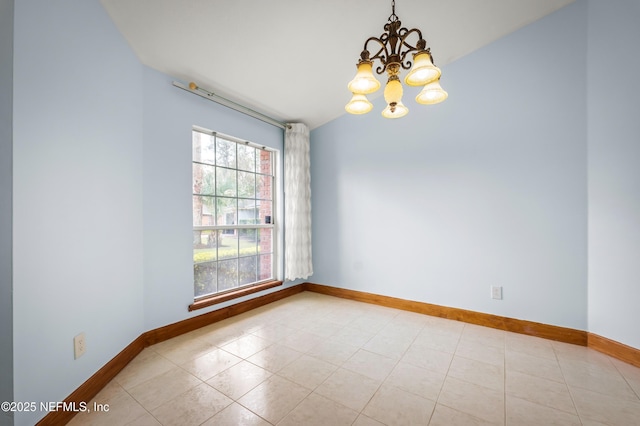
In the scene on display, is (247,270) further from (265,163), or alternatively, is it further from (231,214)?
(265,163)

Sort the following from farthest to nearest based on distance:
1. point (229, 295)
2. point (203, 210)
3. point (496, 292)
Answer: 1. point (229, 295)
2. point (203, 210)
3. point (496, 292)

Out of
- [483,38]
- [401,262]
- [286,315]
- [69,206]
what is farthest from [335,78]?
[286,315]

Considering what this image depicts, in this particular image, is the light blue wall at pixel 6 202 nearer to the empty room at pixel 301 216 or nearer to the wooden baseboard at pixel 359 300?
the empty room at pixel 301 216

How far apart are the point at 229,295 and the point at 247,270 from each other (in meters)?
0.42

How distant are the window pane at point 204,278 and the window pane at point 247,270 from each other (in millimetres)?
340

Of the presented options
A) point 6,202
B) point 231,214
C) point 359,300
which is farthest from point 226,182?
point 359,300

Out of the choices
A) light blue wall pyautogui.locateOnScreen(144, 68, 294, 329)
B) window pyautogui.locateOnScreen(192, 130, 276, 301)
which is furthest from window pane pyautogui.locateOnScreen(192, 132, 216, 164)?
light blue wall pyautogui.locateOnScreen(144, 68, 294, 329)

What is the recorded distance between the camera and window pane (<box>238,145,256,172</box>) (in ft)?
10.3

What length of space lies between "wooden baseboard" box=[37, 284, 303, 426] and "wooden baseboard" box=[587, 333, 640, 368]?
3194 mm

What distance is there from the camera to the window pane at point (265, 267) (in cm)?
343

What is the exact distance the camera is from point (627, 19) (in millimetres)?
1953

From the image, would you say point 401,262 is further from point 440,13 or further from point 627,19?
point 627,19

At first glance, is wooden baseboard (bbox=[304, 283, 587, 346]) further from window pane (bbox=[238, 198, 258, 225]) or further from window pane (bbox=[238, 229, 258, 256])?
window pane (bbox=[238, 198, 258, 225])

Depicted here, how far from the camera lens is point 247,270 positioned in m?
3.22
